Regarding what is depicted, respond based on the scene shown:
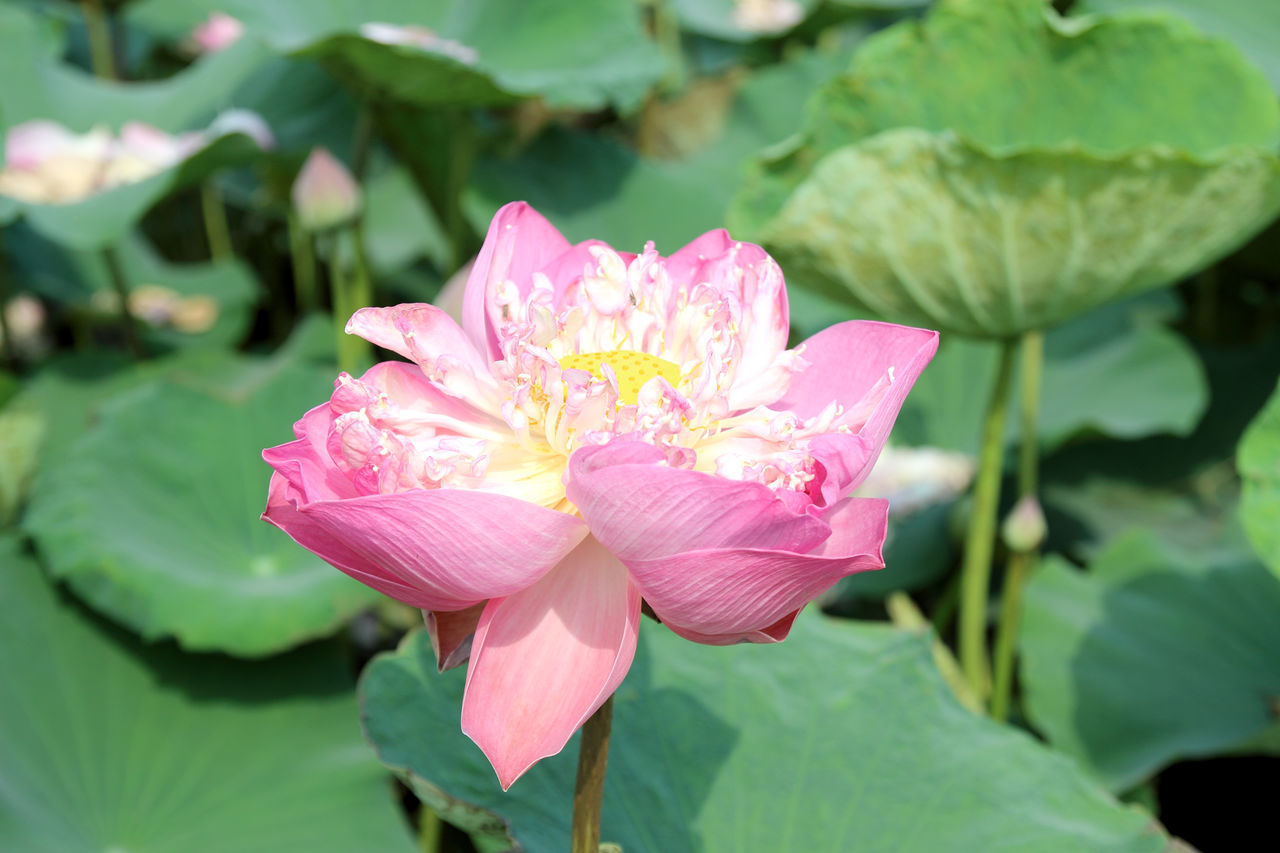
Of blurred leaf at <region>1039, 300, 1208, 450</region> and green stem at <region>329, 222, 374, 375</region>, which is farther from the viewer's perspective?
blurred leaf at <region>1039, 300, 1208, 450</region>

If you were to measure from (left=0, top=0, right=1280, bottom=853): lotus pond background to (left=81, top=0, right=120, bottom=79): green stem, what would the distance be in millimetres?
123

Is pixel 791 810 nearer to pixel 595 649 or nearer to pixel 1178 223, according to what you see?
pixel 595 649

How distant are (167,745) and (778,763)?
26.2 inches

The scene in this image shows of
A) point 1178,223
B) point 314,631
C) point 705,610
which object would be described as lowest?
point 314,631

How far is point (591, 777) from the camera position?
0.52 meters

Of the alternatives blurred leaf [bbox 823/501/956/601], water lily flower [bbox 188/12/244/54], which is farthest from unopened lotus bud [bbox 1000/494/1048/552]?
water lily flower [bbox 188/12/244/54]

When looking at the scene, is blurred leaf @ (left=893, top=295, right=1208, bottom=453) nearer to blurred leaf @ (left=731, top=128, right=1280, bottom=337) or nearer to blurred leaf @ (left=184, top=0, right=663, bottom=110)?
blurred leaf @ (left=731, top=128, right=1280, bottom=337)

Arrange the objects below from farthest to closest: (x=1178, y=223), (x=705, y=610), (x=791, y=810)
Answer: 1. (x=1178, y=223)
2. (x=791, y=810)
3. (x=705, y=610)

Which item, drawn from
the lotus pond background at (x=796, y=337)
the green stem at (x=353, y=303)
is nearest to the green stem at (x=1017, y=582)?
the lotus pond background at (x=796, y=337)

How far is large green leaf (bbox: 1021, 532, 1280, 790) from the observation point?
1192mm

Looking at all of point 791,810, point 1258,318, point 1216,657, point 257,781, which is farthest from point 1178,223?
point 1258,318

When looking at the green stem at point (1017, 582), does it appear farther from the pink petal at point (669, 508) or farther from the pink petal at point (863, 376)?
the pink petal at point (669, 508)

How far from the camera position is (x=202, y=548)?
129 cm

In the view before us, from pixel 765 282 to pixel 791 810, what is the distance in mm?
397
